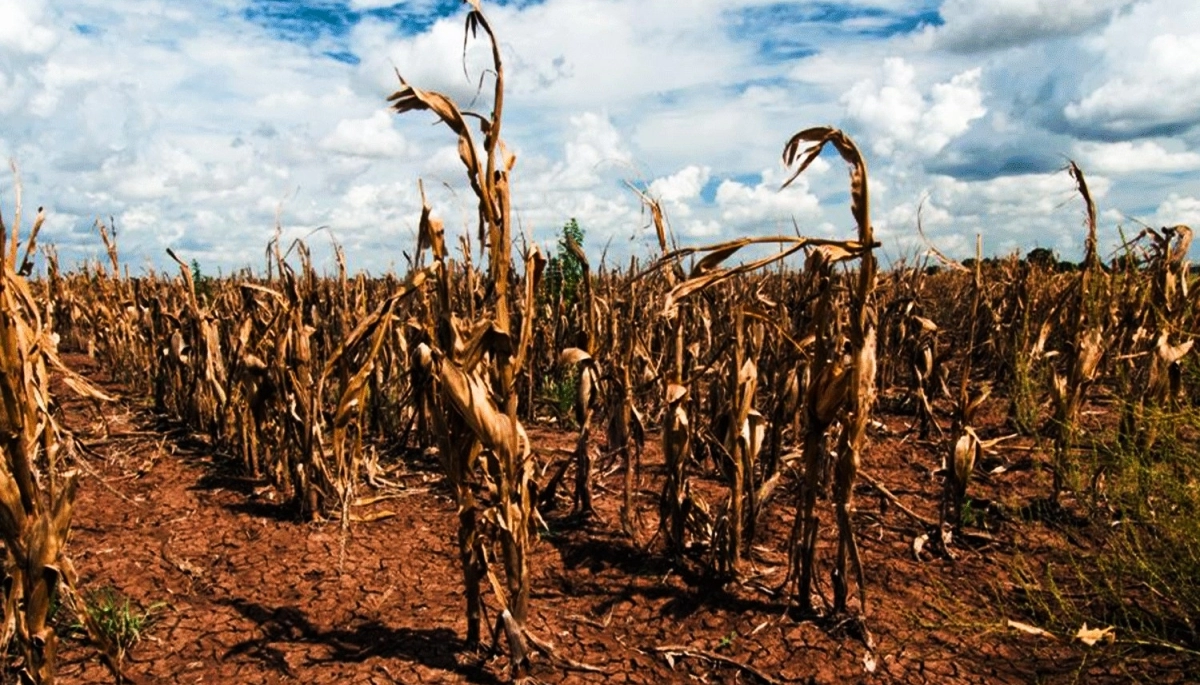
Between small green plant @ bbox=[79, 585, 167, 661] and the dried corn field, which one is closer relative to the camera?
the dried corn field

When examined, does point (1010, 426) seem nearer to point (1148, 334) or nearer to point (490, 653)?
point (1148, 334)

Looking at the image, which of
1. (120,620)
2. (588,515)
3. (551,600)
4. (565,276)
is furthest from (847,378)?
(565,276)

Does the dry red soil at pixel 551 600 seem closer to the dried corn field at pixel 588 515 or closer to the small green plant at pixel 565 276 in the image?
the dried corn field at pixel 588 515

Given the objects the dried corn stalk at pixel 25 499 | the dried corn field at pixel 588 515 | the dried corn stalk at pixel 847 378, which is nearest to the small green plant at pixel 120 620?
the dried corn field at pixel 588 515

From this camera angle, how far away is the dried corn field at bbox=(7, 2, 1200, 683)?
2.67 m

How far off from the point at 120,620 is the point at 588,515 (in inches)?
93.7

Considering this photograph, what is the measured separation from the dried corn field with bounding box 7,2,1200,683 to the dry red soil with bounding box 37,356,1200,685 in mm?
17

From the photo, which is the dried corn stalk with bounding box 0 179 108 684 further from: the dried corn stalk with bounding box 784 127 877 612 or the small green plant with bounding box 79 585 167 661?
the dried corn stalk with bounding box 784 127 877 612

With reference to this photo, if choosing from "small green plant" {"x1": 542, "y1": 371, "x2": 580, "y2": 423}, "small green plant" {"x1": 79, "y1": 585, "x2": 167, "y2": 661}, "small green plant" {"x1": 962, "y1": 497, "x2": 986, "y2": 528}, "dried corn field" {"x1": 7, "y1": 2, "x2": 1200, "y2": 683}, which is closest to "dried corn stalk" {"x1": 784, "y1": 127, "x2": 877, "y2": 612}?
"dried corn field" {"x1": 7, "y1": 2, "x2": 1200, "y2": 683}

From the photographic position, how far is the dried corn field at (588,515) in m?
2.67

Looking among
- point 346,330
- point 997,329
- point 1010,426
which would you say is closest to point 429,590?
point 346,330

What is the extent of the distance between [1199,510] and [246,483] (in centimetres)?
524

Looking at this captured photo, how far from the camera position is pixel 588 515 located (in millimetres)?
4578

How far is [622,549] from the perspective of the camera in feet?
13.6
